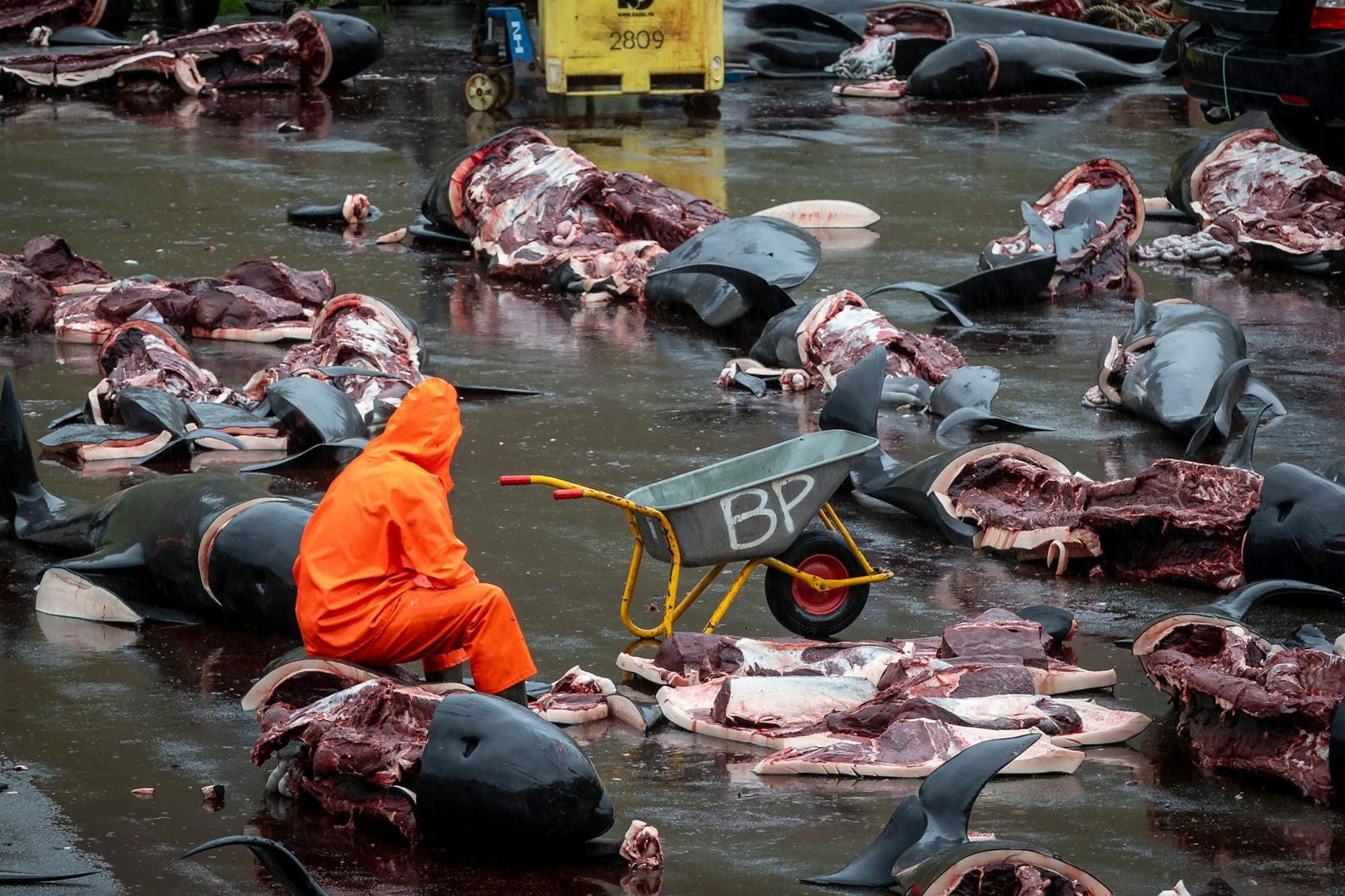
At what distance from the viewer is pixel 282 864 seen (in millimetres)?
4605

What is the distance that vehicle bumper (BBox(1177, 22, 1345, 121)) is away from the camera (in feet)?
41.5

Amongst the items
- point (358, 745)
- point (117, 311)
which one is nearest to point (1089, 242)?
point (117, 311)

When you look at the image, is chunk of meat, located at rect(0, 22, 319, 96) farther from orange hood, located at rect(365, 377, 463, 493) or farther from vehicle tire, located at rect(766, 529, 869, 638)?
orange hood, located at rect(365, 377, 463, 493)

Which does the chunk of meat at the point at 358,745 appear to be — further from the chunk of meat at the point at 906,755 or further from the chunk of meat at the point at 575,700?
the chunk of meat at the point at 906,755

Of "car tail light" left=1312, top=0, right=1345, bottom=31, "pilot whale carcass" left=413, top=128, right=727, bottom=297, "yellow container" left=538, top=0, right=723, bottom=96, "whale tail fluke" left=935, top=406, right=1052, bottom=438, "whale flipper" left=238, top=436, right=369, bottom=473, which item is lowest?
"whale flipper" left=238, top=436, right=369, bottom=473

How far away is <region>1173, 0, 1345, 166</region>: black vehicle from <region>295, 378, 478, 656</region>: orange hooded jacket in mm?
8792

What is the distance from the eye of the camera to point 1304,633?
6.83 meters

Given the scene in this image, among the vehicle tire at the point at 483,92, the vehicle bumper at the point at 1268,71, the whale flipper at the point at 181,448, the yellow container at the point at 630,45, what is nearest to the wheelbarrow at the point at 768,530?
the whale flipper at the point at 181,448

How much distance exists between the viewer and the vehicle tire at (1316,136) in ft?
43.9

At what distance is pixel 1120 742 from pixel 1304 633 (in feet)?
4.11

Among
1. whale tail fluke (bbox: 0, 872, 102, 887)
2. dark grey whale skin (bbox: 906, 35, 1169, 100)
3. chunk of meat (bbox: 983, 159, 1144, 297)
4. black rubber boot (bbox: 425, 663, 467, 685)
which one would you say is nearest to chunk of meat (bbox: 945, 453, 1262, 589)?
black rubber boot (bbox: 425, 663, 467, 685)

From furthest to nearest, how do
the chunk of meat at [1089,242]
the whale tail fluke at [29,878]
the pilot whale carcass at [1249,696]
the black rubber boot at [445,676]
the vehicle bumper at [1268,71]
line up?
the chunk of meat at [1089,242] → the vehicle bumper at [1268,71] → the black rubber boot at [445,676] → the pilot whale carcass at [1249,696] → the whale tail fluke at [29,878]

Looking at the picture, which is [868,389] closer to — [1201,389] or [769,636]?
[769,636]

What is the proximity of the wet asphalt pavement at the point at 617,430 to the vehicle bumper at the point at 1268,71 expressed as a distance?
4.08 feet
